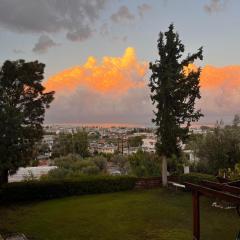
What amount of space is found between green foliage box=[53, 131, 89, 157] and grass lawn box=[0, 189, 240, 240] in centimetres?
6177

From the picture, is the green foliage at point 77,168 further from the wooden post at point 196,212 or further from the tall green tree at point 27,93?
the wooden post at point 196,212

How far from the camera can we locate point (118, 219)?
18.6 meters

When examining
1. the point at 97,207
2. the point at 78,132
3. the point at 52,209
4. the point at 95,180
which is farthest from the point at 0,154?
the point at 78,132

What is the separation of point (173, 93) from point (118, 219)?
10.7 metres

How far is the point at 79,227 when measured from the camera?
675 inches

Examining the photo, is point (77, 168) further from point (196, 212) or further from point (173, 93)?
point (196, 212)

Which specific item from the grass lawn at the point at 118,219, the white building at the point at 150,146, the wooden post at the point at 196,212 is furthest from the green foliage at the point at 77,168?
the wooden post at the point at 196,212

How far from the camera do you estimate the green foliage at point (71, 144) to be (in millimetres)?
86600

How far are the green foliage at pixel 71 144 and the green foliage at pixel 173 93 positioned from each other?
58873 millimetres

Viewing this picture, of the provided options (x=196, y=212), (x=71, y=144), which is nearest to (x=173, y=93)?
(x=196, y=212)

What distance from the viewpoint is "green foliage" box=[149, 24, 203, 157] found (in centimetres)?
2661

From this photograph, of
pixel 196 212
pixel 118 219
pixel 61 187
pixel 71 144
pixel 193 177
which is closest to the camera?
pixel 196 212

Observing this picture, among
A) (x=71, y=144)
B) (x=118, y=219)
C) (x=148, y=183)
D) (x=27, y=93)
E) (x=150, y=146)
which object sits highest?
(x=27, y=93)

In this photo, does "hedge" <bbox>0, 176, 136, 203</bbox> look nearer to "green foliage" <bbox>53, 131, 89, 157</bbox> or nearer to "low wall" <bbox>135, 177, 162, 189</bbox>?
"low wall" <bbox>135, 177, 162, 189</bbox>
